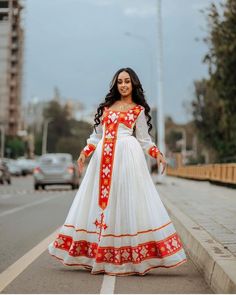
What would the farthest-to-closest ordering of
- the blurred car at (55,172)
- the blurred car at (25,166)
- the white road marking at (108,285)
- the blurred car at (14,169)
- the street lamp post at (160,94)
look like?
the blurred car at (25,166) → the blurred car at (14,169) → the street lamp post at (160,94) → the blurred car at (55,172) → the white road marking at (108,285)

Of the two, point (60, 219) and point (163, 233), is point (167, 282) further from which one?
point (60, 219)

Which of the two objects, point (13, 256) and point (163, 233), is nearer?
point (163, 233)

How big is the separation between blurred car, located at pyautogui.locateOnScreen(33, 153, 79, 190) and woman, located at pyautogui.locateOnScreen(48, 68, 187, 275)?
24741mm

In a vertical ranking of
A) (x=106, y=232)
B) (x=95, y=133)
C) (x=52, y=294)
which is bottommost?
(x=52, y=294)

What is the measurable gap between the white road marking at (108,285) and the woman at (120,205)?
0.21 feet

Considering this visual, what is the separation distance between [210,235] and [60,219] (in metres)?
6.41

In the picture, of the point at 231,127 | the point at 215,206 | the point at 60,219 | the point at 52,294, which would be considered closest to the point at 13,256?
the point at 52,294

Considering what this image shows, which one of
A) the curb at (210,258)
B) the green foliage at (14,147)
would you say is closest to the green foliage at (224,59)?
the curb at (210,258)

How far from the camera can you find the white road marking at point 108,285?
21.0ft

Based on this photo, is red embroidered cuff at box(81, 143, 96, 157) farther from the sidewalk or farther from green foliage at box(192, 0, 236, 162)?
green foliage at box(192, 0, 236, 162)

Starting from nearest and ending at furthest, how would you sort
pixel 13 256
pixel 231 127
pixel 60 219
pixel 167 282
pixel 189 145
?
pixel 167 282
pixel 13 256
pixel 60 219
pixel 231 127
pixel 189 145

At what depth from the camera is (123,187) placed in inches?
287

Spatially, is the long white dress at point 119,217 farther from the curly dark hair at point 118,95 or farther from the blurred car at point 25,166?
the blurred car at point 25,166

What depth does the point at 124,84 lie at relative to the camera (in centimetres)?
756
